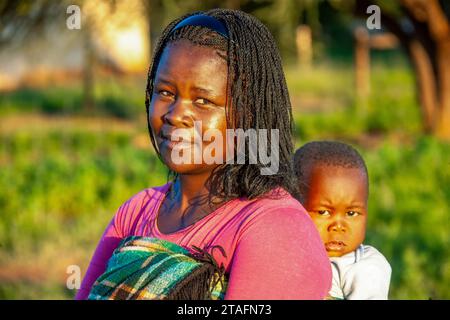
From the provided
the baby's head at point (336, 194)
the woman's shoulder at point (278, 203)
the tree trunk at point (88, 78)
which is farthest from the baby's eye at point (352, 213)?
the tree trunk at point (88, 78)

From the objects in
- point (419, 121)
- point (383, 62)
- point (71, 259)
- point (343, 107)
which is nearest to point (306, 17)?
point (419, 121)

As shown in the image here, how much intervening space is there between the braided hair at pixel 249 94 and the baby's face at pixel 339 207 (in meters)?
0.42

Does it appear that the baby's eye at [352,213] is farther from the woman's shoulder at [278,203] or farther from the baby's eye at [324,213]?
the woman's shoulder at [278,203]

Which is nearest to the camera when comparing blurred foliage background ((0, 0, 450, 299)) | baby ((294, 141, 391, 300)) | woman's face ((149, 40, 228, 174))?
woman's face ((149, 40, 228, 174))

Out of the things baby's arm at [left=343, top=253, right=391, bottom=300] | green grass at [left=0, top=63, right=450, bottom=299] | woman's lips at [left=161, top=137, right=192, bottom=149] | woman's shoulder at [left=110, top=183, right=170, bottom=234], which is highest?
woman's lips at [left=161, top=137, right=192, bottom=149]

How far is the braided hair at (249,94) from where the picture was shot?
5.94ft

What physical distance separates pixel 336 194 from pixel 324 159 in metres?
0.11

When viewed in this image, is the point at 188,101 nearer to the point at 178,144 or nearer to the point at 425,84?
the point at 178,144

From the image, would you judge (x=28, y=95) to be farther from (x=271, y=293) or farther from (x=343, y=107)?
(x=271, y=293)

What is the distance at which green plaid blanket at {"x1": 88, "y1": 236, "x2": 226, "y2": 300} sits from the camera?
5.52ft

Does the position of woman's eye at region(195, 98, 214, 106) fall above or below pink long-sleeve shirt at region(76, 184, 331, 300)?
above

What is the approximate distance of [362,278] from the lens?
2.15 m

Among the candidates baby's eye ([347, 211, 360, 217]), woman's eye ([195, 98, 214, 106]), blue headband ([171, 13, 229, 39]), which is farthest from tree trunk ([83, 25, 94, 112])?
woman's eye ([195, 98, 214, 106])

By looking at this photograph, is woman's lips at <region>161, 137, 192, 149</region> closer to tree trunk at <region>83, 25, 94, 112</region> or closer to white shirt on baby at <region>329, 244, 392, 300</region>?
white shirt on baby at <region>329, 244, 392, 300</region>
